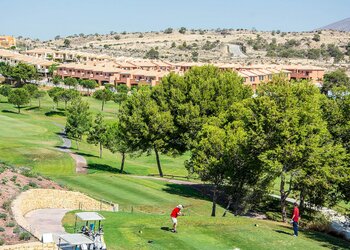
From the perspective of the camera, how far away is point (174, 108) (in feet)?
202

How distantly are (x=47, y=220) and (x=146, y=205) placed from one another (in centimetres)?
1089

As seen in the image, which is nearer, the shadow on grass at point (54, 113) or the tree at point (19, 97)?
the tree at point (19, 97)

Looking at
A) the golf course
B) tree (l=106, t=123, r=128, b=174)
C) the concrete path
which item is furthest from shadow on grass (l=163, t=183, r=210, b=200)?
the concrete path

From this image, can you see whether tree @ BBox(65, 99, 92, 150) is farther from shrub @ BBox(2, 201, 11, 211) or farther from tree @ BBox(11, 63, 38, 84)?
tree @ BBox(11, 63, 38, 84)

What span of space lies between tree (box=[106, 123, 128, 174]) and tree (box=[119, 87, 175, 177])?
0.92 meters

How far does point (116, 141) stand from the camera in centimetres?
6406

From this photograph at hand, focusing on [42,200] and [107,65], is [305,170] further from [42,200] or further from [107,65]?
[107,65]

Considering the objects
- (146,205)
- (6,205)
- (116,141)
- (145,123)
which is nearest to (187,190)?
(145,123)

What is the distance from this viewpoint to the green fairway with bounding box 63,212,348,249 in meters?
26.4

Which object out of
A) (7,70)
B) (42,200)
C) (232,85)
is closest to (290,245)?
(42,200)

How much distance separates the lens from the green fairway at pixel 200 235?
86.5 feet

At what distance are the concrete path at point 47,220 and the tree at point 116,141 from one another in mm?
28710

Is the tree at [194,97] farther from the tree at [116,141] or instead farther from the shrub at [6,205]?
the shrub at [6,205]

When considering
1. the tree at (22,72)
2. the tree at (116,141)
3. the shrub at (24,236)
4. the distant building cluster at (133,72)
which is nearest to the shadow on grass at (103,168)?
the tree at (116,141)
